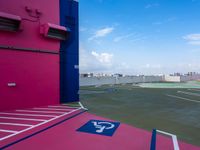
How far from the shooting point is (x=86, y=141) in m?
3.69

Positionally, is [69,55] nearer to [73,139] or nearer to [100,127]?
A: [100,127]

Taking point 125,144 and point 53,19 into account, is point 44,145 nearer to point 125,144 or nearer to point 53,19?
point 125,144

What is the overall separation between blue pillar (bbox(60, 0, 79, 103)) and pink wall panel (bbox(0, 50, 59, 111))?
0.37 m

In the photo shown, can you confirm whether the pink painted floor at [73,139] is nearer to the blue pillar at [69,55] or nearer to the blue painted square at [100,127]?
the blue painted square at [100,127]

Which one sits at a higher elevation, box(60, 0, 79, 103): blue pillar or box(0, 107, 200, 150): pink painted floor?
box(60, 0, 79, 103): blue pillar

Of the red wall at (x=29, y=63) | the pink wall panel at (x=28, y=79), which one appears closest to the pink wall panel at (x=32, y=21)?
the red wall at (x=29, y=63)

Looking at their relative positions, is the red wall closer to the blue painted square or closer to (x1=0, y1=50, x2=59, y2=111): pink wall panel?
(x1=0, y1=50, x2=59, y2=111): pink wall panel

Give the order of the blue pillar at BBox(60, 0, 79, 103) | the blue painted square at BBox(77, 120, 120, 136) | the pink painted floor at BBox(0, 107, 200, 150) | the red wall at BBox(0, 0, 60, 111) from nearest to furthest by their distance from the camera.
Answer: the pink painted floor at BBox(0, 107, 200, 150), the blue painted square at BBox(77, 120, 120, 136), the red wall at BBox(0, 0, 60, 111), the blue pillar at BBox(60, 0, 79, 103)

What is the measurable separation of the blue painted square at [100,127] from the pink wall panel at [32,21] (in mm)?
4244

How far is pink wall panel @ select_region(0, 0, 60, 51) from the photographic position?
21.4 feet

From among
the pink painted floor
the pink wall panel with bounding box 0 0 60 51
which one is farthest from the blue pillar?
the pink painted floor

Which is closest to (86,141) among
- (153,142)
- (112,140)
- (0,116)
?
(112,140)

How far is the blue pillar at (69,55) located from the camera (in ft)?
27.4

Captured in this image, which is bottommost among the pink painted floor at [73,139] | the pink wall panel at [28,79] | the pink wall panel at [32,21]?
the pink painted floor at [73,139]
